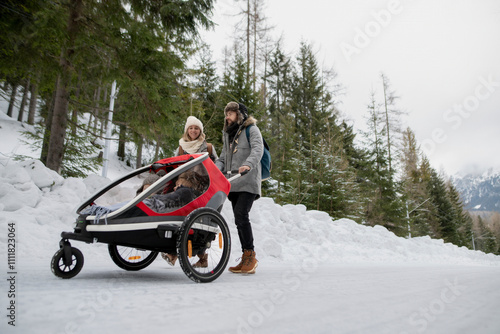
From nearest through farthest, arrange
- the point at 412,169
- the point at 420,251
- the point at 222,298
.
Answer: the point at 222,298
the point at 420,251
the point at 412,169

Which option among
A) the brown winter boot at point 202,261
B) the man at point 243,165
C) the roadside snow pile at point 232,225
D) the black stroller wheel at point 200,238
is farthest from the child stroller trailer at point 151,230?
the roadside snow pile at point 232,225

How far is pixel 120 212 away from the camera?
7.43ft

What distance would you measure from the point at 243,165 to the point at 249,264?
1.15m

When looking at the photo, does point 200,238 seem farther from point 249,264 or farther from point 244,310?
point 244,310

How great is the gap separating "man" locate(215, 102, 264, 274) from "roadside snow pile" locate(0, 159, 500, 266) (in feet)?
6.28

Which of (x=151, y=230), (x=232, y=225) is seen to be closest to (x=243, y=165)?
(x=151, y=230)

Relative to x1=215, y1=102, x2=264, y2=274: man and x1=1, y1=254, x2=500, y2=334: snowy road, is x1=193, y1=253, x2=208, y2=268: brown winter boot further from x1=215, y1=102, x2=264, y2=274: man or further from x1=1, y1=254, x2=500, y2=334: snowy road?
x1=1, y1=254, x2=500, y2=334: snowy road

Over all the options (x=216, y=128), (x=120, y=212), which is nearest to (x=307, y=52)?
(x=216, y=128)

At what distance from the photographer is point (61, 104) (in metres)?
6.61

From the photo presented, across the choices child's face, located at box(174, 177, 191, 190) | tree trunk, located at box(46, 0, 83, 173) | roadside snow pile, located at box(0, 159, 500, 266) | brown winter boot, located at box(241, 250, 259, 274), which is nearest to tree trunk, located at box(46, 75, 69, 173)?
tree trunk, located at box(46, 0, 83, 173)

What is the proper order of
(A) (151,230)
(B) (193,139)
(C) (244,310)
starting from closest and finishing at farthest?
1. (C) (244,310)
2. (A) (151,230)
3. (B) (193,139)

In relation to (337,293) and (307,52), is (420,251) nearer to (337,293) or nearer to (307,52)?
(337,293)

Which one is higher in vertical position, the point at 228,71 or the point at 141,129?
the point at 228,71

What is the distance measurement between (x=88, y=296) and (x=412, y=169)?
25784mm
